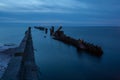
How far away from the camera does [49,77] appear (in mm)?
19219

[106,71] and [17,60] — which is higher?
[17,60]

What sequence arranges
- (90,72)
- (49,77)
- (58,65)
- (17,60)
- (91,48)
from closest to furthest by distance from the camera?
(17,60) → (49,77) → (90,72) → (58,65) → (91,48)

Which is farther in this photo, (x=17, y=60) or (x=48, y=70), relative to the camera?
(x=48, y=70)

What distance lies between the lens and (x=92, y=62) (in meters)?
26.1

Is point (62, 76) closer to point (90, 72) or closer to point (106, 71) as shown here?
point (90, 72)

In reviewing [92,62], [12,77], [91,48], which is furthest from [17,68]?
[91,48]

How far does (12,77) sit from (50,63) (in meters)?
12.0

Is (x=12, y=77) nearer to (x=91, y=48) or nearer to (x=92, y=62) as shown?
(x=92, y=62)

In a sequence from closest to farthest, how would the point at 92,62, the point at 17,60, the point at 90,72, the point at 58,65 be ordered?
the point at 17,60 < the point at 90,72 < the point at 58,65 < the point at 92,62

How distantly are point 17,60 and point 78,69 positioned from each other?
7.76 meters

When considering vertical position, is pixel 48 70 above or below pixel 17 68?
below

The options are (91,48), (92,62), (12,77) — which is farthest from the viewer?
(91,48)

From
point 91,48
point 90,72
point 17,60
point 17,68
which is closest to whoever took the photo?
point 17,68

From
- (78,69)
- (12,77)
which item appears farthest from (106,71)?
(12,77)
